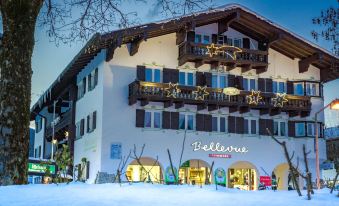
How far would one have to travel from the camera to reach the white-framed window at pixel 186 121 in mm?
33594

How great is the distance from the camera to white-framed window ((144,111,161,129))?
1287 inches

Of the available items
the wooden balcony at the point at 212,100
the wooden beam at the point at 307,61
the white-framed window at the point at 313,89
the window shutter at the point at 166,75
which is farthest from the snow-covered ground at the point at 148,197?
the white-framed window at the point at 313,89

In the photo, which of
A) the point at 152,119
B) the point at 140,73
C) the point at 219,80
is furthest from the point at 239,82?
the point at 140,73

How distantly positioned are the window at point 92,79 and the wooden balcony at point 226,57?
17.1 feet

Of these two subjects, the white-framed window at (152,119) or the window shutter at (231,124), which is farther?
the window shutter at (231,124)

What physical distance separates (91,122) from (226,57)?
30.2 feet

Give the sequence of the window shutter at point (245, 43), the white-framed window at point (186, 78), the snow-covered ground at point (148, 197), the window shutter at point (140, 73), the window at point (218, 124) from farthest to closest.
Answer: the window shutter at point (245, 43) < the window at point (218, 124) < the white-framed window at point (186, 78) < the window shutter at point (140, 73) < the snow-covered ground at point (148, 197)

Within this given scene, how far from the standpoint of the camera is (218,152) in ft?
112

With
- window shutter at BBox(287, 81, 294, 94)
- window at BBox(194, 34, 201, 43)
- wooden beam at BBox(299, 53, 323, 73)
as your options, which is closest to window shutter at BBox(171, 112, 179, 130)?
window at BBox(194, 34, 201, 43)

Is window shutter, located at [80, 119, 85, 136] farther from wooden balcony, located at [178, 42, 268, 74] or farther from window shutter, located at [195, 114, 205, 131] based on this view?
wooden balcony, located at [178, 42, 268, 74]

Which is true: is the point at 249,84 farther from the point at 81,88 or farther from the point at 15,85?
the point at 15,85

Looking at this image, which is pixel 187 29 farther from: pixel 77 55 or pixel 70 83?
pixel 70 83

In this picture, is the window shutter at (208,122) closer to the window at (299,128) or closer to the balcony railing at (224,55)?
the balcony railing at (224,55)

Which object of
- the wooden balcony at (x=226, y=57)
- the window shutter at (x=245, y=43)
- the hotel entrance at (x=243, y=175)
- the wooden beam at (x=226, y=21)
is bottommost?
the hotel entrance at (x=243, y=175)
